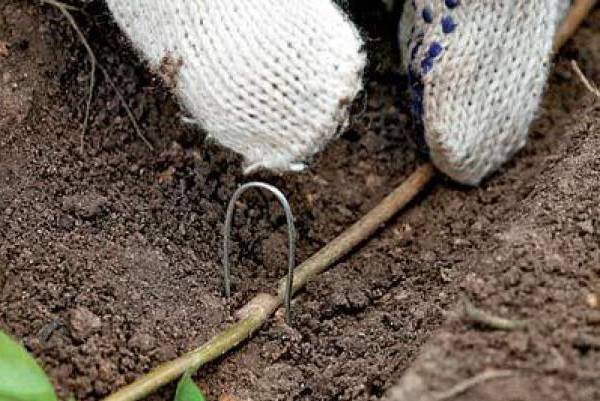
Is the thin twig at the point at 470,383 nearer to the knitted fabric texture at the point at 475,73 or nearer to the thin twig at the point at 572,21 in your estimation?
the knitted fabric texture at the point at 475,73

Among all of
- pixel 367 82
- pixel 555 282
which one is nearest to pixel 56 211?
pixel 367 82

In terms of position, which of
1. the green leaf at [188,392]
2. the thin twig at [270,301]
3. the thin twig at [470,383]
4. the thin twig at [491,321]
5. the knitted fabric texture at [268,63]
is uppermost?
the knitted fabric texture at [268,63]

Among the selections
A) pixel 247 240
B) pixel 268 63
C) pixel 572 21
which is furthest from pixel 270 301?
pixel 572 21

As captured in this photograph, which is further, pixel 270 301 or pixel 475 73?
pixel 475 73

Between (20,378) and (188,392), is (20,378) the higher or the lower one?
the higher one

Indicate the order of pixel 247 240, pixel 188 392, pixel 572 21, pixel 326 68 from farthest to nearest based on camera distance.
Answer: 1. pixel 572 21
2. pixel 247 240
3. pixel 326 68
4. pixel 188 392

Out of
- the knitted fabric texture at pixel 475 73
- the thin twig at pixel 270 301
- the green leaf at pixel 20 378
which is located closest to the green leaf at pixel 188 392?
the thin twig at pixel 270 301

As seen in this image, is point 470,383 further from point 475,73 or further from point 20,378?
point 475,73
